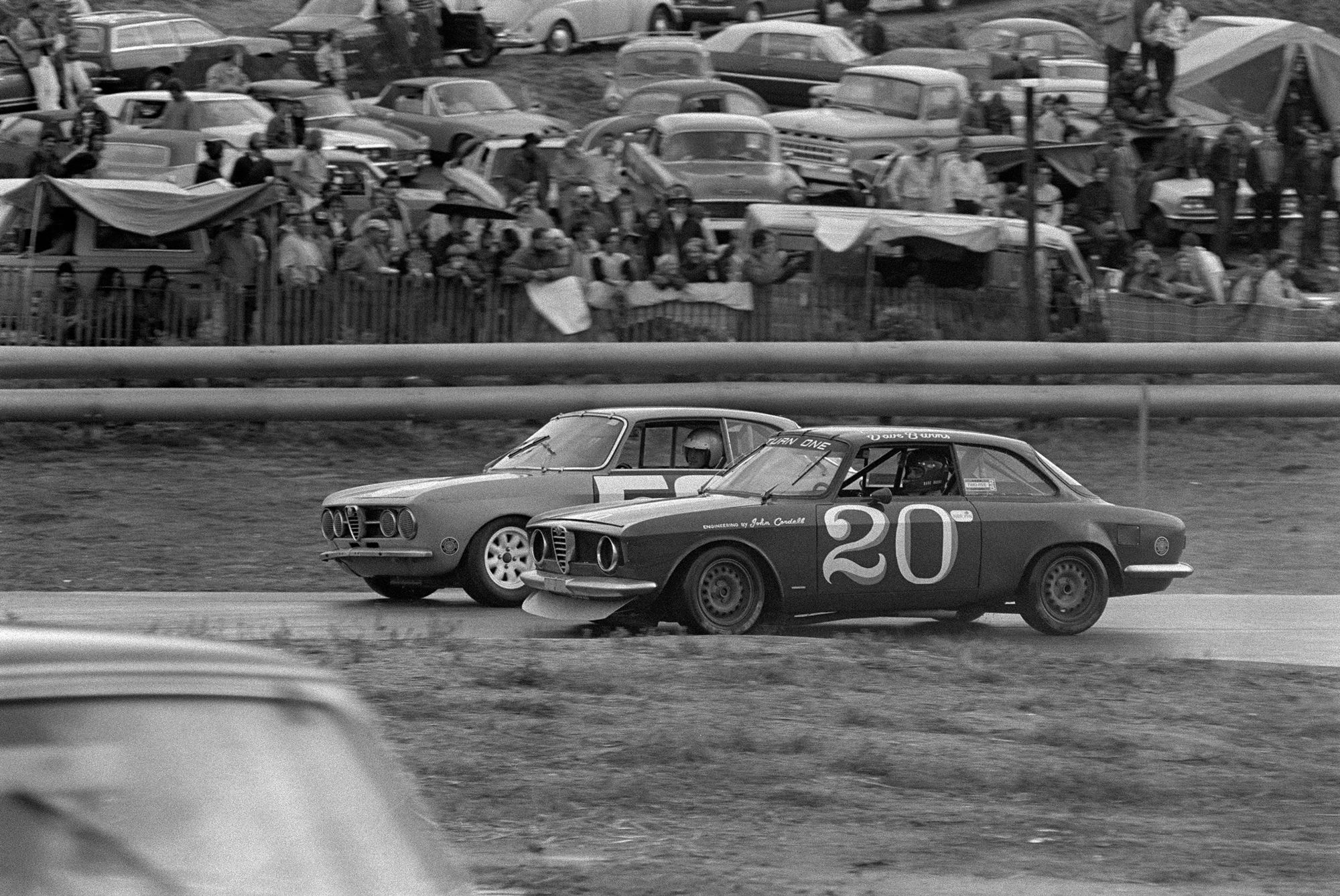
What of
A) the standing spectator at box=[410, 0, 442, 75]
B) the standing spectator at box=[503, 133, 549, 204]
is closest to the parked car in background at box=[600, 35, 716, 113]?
the standing spectator at box=[410, 0, 442, 75]

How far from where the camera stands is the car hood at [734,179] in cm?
2430

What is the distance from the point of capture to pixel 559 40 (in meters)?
39.8

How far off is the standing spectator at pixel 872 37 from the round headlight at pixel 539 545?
27.1 m

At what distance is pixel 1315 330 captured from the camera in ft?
61.8

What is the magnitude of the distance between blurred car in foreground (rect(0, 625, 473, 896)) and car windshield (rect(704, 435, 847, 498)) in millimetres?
8228

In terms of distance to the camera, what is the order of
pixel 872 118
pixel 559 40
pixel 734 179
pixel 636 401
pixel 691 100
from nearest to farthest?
pixel 636 401 < pixel 734 179 < pixel 872 118 < pixel 691 100 < pixel 559 40

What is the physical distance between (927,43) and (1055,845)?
35.1m

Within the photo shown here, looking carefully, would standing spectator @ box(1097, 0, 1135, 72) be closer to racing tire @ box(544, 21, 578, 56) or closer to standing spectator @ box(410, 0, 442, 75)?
standing spectator @ box(410, 0, 442, 75)

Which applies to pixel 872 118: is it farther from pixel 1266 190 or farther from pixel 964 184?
pixel 1266 190

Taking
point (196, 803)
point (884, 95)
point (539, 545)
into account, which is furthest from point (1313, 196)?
point (196, 803)

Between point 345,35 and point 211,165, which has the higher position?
point 345,35

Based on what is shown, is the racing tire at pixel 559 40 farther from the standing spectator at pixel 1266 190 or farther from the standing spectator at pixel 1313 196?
the standing spectator at pixel 1313 196

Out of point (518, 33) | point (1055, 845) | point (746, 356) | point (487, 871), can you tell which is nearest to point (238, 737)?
point (487, 871)

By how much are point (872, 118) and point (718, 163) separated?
14.6ft
